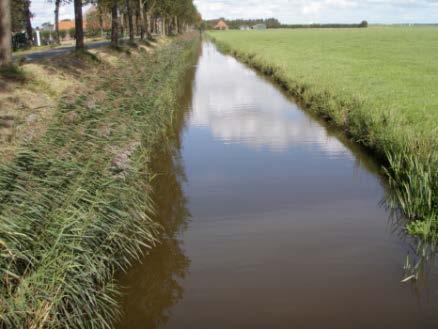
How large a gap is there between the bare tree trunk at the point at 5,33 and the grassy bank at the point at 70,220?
8343 millimetres

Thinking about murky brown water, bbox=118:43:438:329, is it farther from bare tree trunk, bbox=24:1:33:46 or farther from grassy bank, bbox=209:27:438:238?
bare tree trunk, bbox=24:1:33:46

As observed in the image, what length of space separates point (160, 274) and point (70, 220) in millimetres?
1806

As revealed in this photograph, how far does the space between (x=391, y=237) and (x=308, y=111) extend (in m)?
10.4

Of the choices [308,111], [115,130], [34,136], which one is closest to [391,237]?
[115,130]

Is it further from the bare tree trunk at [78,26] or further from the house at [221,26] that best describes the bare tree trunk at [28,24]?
the house at [221,26]

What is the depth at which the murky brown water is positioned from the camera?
5391mm

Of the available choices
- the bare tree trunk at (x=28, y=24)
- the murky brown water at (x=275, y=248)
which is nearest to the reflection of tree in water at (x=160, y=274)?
the murky brown water at (x=275, y=248)

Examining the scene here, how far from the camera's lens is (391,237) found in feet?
23.4

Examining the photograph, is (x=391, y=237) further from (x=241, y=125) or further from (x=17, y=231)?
(x=241, y=125)

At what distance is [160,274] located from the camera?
20.7 feet

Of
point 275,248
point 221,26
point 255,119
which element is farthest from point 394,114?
point 221,26

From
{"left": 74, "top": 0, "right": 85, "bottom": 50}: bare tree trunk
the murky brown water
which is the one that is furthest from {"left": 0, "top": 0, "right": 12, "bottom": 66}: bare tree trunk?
{"left": 74, "top": 0, "right": 85, "bottom": 50}: bare tree trunk

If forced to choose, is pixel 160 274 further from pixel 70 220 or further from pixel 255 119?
pixel 255 119

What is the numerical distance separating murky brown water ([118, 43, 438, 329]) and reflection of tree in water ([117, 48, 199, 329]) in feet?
0.05
